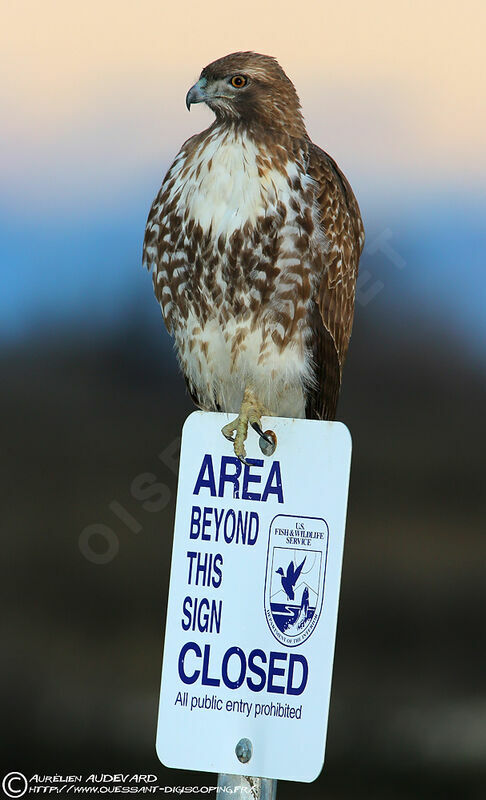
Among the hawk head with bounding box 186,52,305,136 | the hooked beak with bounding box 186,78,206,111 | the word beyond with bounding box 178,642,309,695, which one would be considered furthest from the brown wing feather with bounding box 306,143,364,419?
the word beyond with bounding box 178,642,309,695

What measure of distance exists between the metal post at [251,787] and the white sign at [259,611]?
0.15ft

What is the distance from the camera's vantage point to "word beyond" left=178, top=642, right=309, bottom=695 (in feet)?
5.21

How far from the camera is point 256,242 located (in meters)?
2.21

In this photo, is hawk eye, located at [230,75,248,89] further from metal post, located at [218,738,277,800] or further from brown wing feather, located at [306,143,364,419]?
metal post, located at [218,738,277,800]

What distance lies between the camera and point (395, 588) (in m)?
5.93

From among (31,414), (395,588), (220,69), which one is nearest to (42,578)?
(31,414)

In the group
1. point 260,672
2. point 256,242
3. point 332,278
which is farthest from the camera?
point 332,278

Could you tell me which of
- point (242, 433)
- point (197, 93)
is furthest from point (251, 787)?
point (197, 93)

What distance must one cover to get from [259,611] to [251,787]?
0.91ft

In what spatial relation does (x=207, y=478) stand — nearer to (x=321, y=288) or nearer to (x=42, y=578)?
(x=321, y=288)

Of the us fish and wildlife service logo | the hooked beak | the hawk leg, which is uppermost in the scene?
the hooked beak

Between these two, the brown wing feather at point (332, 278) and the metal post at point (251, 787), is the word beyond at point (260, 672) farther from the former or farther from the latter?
the brown wing feather at point (332, 278)

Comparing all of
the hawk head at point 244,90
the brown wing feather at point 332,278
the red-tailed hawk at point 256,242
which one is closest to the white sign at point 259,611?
the red-tailed hawk at point 256,242

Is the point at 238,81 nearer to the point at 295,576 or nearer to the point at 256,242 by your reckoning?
the point at 256,242
